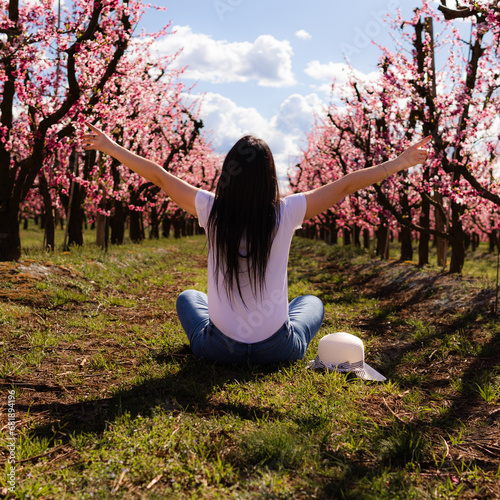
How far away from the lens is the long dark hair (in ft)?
9.77

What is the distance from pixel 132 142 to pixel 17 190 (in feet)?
29.8

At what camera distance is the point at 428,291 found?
756 centimetres

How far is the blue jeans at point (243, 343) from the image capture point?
331 cm

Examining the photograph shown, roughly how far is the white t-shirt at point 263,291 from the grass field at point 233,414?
44cm

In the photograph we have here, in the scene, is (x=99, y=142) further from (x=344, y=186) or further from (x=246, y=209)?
(x=344, y=186)

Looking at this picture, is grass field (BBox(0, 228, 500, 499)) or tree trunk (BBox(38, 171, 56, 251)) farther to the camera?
tree trunk (BBox(38, 171, 56, 251))

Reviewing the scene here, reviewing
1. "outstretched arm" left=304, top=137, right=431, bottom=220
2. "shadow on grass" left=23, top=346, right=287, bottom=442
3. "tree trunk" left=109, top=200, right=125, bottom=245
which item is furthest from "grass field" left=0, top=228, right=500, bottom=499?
"tree trunk" left=109, top=200, right=125, bottom=245

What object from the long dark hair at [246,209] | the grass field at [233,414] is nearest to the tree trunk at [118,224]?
the grass field at [233,414]

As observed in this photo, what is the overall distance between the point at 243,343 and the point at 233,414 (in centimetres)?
63

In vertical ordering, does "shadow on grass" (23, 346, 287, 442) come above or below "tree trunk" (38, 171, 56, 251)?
below

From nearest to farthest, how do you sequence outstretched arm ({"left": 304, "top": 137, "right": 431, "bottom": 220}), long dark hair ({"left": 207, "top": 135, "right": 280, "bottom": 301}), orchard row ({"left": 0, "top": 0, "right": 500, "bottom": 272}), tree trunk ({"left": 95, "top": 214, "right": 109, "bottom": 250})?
long dark hair ({"left": 207, "top": 135, "right": 280, "bottom": 301}) → outstretched arm ({"left": 304, "top": 137, "right": 431, "bottom": 220}) → orchard row ({"left": 0, "top": 0, "right": 500, "bottom": 272}) → tree trunk ({"left": 95, "top": 214, "right": 109, "bottom": 250})

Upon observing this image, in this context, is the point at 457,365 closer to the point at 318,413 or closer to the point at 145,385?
the point at 318,413

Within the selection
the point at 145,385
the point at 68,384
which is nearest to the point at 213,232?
the point at 145,385

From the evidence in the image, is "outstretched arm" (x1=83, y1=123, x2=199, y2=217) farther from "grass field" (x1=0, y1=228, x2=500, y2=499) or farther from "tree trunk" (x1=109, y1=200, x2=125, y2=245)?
"tree trunk" (x1=109, y1=200, x2=125, y2=245)
